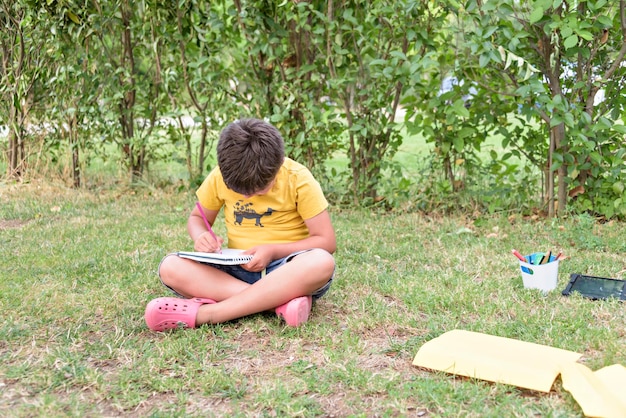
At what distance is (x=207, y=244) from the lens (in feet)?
9.23

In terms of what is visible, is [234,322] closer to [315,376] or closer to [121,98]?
[315,376]

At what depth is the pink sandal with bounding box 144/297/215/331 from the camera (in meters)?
2.60

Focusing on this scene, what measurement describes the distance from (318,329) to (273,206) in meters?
0.55

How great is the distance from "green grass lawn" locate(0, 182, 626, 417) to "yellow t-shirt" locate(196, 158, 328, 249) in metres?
0.34

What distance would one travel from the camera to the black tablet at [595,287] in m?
2.94

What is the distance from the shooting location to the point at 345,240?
405 centimetres

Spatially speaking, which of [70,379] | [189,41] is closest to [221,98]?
[189,41]

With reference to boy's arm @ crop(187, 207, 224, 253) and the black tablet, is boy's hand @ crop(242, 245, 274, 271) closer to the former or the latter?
boy's arm @ crop(187, 207, 224, 253)

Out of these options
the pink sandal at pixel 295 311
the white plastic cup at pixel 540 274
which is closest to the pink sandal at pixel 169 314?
the pink sandal at pixel 295 311

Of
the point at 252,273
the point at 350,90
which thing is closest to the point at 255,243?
the point at 252,273

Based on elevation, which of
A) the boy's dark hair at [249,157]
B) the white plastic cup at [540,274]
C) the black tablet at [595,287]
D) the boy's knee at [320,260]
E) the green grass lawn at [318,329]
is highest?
the boy's dark hair at [249,157]

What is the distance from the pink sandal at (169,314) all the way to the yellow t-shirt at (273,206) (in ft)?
1.28

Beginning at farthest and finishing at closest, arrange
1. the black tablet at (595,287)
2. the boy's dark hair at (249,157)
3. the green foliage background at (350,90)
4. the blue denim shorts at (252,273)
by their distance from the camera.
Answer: the green foliage background at (350,90)
the black tablet at (595,287)
the blue denim shorts at (252,273)
the boy's dark hair at (249,157)

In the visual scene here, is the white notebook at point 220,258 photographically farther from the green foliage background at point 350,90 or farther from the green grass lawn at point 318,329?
the green foliage background at point 350,90
